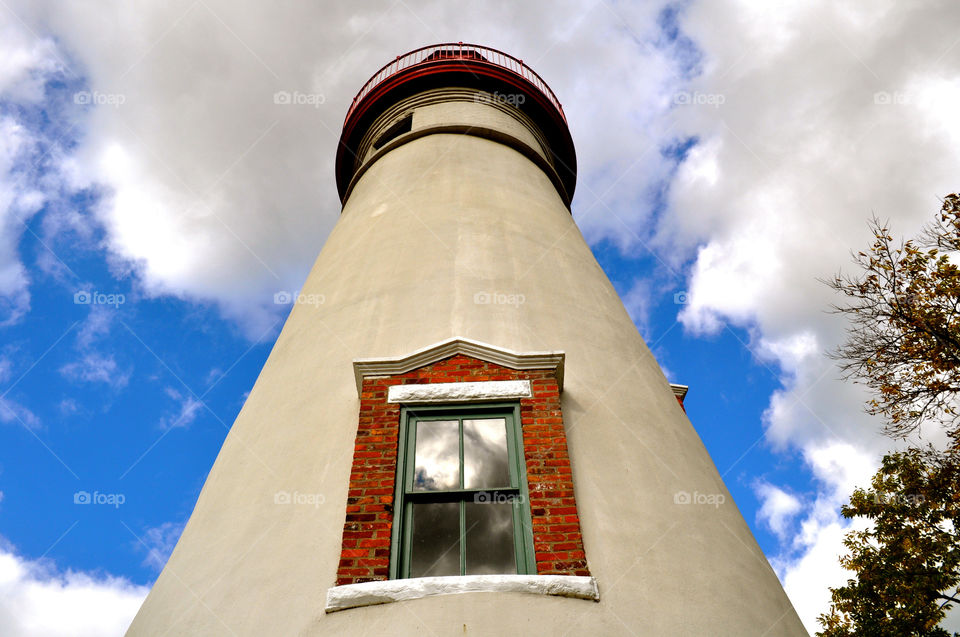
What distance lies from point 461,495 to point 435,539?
1.31 feet

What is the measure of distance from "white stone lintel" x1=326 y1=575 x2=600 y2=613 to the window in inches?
8.9

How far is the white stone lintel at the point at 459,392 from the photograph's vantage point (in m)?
5.75

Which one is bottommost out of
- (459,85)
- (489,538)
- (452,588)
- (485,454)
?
(452,588)

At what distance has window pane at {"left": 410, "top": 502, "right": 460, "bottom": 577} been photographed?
4742 millimetres

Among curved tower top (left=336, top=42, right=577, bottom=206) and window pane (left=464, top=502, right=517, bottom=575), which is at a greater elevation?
curved tower top (left=336, top=42, right=577, bottom=206)

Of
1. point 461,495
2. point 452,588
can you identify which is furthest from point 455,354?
point 452,588

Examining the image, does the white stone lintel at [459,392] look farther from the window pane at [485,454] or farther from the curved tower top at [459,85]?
the curved tower top at [459,85]

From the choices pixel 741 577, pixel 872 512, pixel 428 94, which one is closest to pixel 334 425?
pixel 741 577

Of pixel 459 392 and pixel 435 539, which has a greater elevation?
pixel 459 392

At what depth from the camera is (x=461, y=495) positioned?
16.9ft

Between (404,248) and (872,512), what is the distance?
10.4 metres

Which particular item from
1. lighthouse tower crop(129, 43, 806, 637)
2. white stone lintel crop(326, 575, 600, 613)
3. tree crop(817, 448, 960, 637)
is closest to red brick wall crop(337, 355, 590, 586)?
lighthouse tower crop(129, 43, 806, 637)

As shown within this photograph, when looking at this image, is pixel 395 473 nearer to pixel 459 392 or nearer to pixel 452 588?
pixel 459 392

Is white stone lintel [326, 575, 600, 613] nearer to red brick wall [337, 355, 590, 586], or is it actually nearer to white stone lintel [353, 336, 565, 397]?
red brick wall [337, 355, 590, 586]
